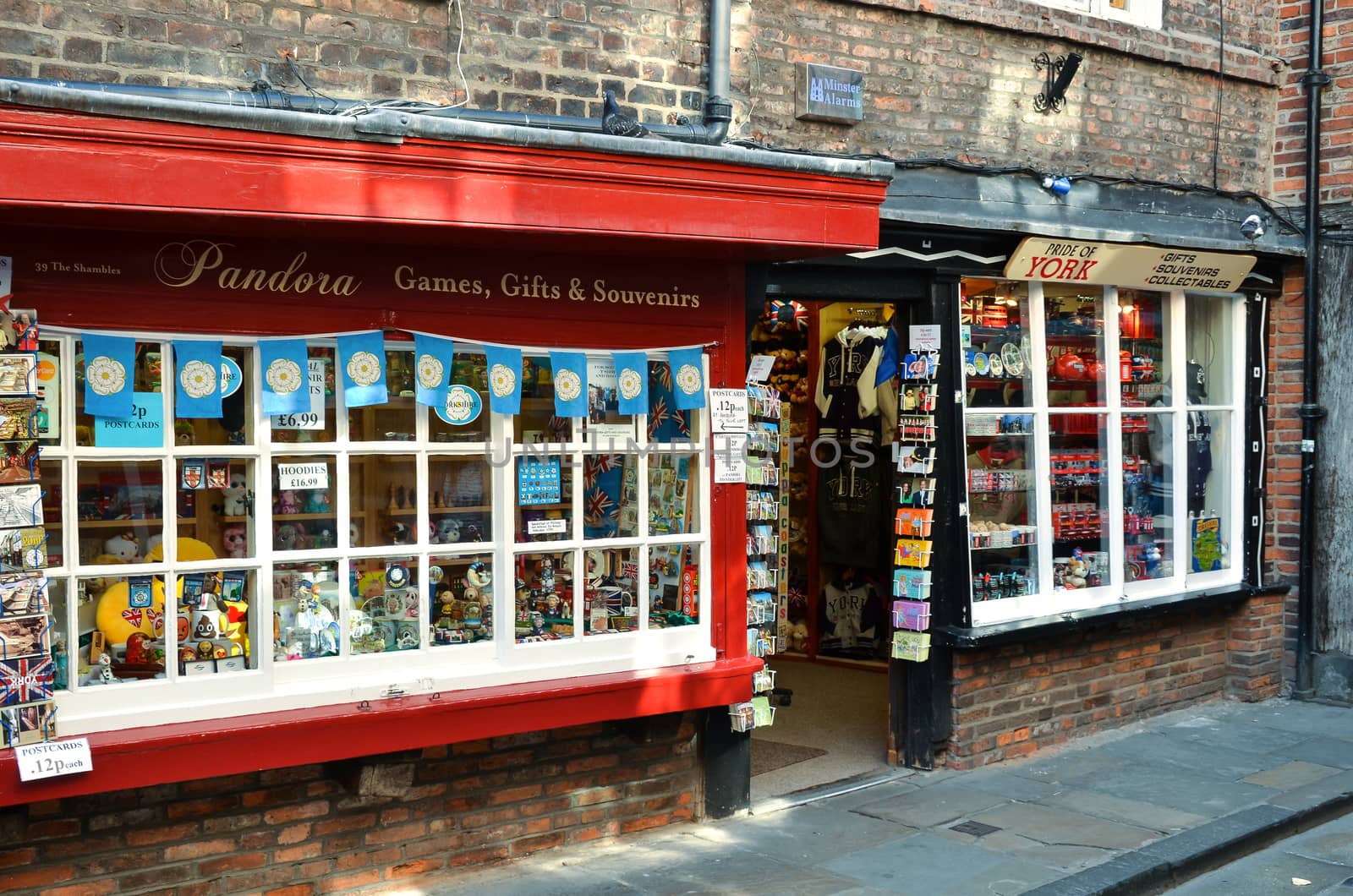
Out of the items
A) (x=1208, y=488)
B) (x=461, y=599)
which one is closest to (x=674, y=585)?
(x=461, y=599)

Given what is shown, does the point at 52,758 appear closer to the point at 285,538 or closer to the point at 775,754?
the point at 285,538

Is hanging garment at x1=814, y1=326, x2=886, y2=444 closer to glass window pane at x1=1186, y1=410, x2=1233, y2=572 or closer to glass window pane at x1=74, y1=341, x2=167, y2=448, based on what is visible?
glass window pane at x1=1186, y1=410, x2=1233, y2=572

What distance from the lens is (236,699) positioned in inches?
205

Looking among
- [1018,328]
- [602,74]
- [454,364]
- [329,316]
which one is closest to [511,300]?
[454,364]

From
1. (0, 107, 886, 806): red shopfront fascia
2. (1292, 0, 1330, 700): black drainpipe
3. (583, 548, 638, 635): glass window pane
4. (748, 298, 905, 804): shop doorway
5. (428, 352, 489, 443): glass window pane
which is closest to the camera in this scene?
(0, 107, 886, 806): red shopfront fascia

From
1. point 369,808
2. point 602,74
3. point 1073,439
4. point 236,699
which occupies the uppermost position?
point 602,74

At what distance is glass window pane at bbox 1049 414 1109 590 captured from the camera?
8.35 metres

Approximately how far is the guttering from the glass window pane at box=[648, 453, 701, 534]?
61.0 inches

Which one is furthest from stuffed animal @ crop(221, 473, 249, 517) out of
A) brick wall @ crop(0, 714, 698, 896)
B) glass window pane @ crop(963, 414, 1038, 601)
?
glass window pane @ crop(963, 414, 1038, 601)

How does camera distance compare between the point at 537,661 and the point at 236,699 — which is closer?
the point at 236,699

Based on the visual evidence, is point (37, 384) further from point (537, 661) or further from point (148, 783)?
point (537, 661)

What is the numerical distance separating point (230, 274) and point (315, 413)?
662mm

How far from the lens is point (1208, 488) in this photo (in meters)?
9.45

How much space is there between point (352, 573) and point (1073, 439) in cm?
489
